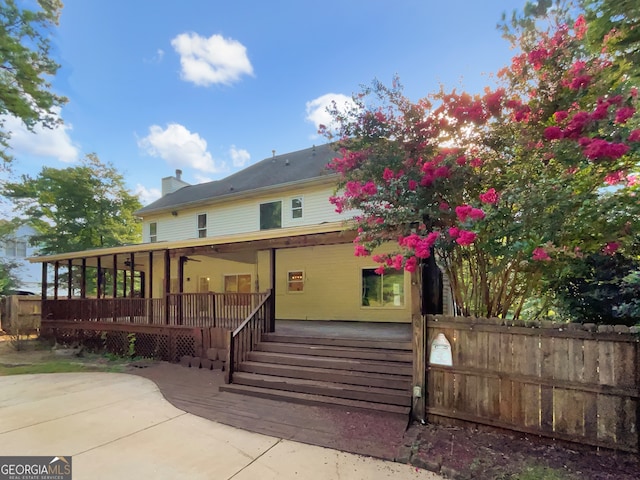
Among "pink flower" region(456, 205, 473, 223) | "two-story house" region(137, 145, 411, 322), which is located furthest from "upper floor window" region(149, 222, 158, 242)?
"pink flower" region(456, 205, 473, 223)

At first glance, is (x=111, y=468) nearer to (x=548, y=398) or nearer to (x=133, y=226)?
(x=548, y=398)

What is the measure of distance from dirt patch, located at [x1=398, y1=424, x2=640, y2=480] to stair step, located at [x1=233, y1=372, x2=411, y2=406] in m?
0.76

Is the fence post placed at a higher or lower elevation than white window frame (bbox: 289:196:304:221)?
lower

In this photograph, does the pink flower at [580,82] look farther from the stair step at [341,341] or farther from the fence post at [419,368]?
the stair step at [341,341]

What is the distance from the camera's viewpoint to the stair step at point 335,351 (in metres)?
5.48

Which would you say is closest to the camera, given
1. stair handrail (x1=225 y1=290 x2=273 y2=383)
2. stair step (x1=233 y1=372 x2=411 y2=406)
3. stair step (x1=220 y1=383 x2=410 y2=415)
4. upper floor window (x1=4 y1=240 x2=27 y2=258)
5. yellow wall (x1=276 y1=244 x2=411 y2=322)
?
stair step (x1=220 y1=383 x2=410 y2=415)

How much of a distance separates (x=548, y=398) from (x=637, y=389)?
786mm

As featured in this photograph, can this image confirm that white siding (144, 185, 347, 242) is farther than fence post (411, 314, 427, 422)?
Yes

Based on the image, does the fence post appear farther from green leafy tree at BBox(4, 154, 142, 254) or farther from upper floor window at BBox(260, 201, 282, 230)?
green leafy tree at BBox(4, 154, 142, 254)

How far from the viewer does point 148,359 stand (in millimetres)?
8836

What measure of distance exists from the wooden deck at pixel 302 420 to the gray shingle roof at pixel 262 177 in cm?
789

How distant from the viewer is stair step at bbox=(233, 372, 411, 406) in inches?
188

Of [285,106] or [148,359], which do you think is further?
[285,106]

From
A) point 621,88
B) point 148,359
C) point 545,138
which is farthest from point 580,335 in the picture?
point 148,359
